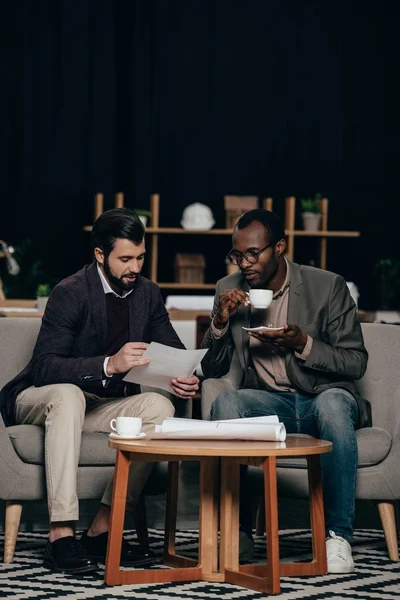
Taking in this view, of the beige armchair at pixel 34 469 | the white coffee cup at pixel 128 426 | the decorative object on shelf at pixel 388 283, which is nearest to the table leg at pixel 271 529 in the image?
the white coffee cup at pixel 128 426

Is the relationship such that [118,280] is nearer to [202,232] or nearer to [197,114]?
[202,232]

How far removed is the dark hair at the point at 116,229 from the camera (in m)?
3.71

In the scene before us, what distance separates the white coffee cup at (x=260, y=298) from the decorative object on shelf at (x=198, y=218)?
440 centimetres

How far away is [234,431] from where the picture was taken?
3154 millimetres

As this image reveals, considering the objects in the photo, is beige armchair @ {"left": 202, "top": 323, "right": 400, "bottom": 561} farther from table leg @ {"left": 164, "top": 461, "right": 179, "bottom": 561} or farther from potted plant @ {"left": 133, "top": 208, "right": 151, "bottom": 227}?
potted plant @ {"left": 133, "top": 208, "right": 151, "bottom": 227}

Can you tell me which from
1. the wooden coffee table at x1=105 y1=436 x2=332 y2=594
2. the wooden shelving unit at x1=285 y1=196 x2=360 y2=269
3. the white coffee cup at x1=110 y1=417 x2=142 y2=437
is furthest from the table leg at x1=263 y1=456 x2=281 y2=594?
the wooden shelving unit at x1=285 y1=196 x2=360 y2=269

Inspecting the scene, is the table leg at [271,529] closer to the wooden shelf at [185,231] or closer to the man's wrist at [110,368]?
the man's wrist at [110,368]

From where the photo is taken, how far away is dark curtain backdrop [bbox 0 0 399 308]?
27.1ft

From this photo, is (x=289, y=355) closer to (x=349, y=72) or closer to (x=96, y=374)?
(x=96, y=374)

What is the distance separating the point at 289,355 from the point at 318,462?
0.55 metres

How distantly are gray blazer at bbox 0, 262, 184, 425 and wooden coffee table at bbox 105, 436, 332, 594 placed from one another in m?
0.46

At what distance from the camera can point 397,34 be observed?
8500 mm

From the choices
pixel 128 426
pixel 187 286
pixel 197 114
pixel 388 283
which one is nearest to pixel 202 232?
pixel 187 286

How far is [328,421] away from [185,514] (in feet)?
3.82
